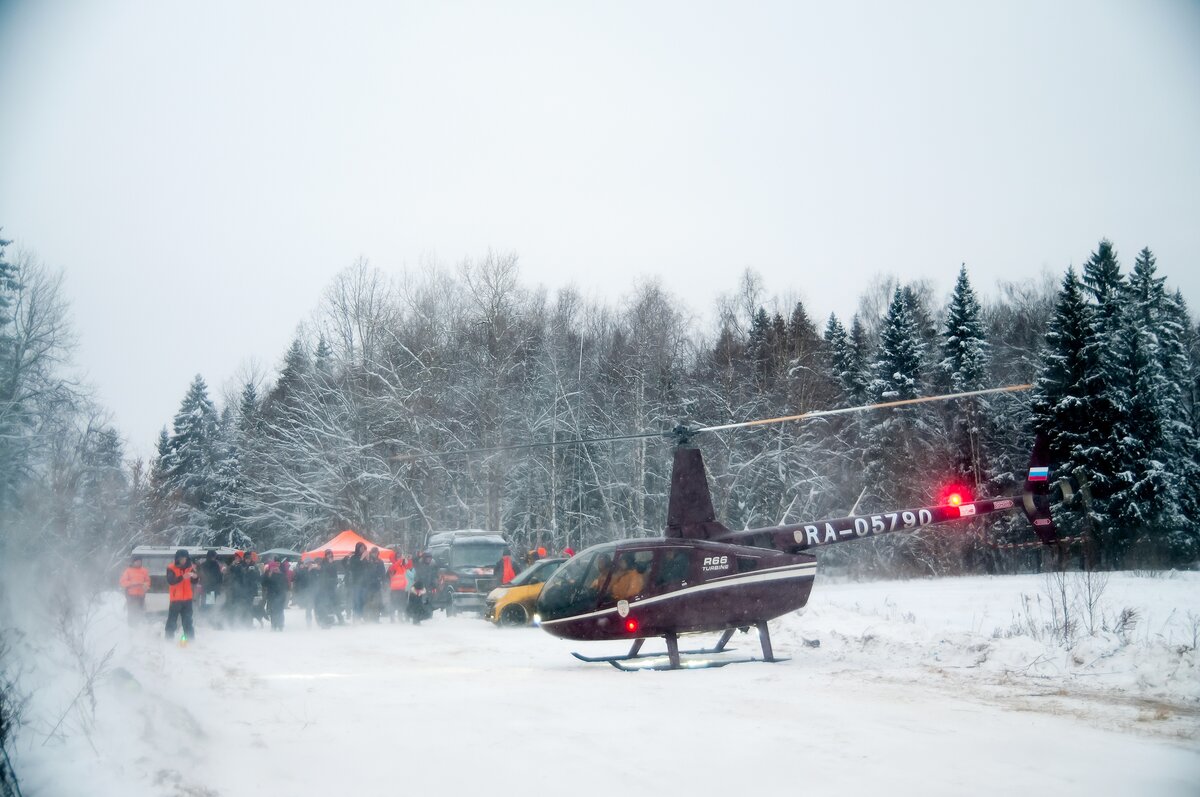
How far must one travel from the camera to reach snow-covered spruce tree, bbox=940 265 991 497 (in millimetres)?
37844

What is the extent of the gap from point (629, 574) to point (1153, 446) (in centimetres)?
2798

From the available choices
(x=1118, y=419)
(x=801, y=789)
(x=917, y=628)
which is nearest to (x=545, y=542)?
(x=1118, y=419)

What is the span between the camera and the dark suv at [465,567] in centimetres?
2436

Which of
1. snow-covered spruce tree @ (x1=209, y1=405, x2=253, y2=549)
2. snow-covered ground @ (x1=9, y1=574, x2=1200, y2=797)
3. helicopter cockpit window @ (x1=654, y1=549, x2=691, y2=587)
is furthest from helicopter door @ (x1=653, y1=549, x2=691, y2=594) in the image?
snow-covered spruce tree @ (x1=209, y1=405, x2=253, y2=549)

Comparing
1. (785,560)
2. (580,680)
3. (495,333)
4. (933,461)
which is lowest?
(580,680)

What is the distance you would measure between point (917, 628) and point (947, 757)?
8.26m

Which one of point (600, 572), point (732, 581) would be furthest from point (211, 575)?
point (732, 581)

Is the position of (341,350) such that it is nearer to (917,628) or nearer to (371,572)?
(371,572)

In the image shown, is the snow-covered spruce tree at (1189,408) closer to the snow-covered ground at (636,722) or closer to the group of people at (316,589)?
the snow-covered ground at (636,722)

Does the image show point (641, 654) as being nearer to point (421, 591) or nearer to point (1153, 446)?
point (421, 591)

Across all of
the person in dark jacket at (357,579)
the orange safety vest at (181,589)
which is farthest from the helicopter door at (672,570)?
the person in dark jacket at (357,579)

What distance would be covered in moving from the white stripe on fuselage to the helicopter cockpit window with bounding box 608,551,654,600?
0.17 meters

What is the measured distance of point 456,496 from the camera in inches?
1559

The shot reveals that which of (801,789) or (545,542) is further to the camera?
(545,542)
